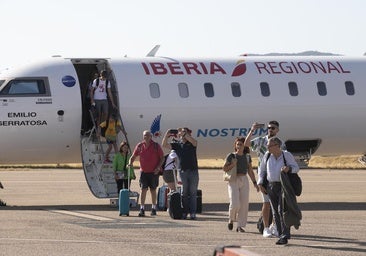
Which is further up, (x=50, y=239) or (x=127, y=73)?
(x=127, y=73)

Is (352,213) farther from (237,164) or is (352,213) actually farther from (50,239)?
(50,239)

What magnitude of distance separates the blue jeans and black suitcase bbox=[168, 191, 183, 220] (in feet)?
0.43

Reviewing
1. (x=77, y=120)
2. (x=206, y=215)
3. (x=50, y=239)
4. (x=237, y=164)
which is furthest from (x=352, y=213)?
(x=50, y=239)

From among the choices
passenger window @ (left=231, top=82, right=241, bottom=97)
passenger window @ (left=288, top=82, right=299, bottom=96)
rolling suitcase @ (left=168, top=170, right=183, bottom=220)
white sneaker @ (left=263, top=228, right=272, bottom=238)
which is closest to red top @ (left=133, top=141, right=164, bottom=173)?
rolling suitcase @ (left=168, top=170, right=183, bottom=220)

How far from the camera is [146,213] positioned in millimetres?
26031

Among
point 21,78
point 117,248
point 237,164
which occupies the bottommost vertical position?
point 117,248

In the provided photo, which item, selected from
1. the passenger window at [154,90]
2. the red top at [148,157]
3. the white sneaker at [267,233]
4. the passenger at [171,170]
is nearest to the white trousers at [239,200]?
the white sneaker at [267,233]

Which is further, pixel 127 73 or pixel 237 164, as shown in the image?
pixel 127 73

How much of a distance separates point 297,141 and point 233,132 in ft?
6.10

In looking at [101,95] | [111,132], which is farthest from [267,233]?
[101,95]

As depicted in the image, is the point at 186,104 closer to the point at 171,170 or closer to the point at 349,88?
the point at 171,170

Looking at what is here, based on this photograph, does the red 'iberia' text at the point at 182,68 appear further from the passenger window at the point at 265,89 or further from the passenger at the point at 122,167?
the passenger at the point at 122,167

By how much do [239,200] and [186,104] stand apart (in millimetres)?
7907

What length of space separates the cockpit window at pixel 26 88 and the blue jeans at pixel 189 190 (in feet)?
16.6
